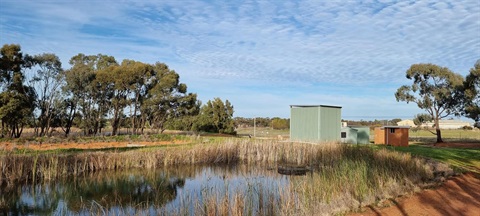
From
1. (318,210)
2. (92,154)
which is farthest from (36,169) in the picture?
(318,210)

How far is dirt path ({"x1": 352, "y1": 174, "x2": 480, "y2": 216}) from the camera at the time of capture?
7111 mm

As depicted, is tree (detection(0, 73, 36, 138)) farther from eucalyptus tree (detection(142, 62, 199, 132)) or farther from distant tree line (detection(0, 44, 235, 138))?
eucalyptus tree (detection(142, 62, 199, 132))

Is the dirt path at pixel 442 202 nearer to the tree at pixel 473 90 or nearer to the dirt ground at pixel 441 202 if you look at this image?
the dirt ground at pixel 441 202

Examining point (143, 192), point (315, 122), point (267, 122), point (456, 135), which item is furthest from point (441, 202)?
point (267, 122)

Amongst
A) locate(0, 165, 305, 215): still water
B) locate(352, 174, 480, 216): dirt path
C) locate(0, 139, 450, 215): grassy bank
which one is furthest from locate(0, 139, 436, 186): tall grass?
locate(352, 174, 480, 216): dirt path

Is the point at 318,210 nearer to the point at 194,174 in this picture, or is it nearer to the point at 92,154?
the point at 194,174

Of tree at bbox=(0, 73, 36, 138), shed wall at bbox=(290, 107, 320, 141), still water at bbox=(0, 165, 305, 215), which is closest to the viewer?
still water at bbox=(0, 165, 305, 215)

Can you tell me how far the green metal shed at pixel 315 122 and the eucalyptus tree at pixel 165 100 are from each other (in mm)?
14293

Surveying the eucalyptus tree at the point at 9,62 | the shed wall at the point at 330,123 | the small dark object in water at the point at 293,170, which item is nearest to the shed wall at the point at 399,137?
the shed wall at the point at 330,123

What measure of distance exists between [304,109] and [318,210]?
1891cm

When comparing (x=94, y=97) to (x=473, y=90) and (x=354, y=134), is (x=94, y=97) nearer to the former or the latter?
(x=354, y=134)

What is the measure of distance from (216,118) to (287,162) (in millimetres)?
20966

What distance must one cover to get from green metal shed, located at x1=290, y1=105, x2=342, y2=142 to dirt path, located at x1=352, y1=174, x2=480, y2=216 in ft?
49.5

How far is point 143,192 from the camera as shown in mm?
11875
